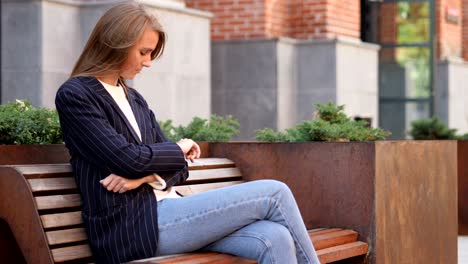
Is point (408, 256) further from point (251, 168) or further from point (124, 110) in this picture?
point (124, 110)

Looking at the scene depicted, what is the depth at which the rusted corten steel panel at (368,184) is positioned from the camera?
545 cm

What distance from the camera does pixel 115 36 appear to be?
4.38 meters

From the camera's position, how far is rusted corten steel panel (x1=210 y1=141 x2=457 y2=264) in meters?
5.45

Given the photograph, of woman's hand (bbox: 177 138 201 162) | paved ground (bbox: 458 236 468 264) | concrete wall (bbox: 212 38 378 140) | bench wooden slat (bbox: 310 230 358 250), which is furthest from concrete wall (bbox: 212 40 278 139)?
woman's hand (bbox: 177 138 201 162)

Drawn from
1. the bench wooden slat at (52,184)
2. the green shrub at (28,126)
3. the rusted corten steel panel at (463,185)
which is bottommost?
the rusted corten steel panel at (463,185)

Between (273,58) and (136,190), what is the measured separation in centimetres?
811

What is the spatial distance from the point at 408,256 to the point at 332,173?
2.12ft

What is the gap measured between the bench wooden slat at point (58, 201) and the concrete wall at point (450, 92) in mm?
13502

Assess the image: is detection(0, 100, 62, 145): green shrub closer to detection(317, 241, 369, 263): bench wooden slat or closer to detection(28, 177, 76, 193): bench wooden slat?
detection(28, 177, 76, 193): bench wooden slat

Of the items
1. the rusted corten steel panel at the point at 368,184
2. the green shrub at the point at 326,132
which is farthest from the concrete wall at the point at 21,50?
the rusted corten steel panel at the point at 368,184

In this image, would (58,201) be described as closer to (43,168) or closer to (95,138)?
(43,168)

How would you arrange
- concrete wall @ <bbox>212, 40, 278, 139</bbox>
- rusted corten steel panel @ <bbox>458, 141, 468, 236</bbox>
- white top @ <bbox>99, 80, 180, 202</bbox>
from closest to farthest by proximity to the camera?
white top @ <bbox>99, 80, 180, 202</bbox> < rusted corten steel panel @ <bbox>458, 141, 468, 236</bbox> < concrete wall @ <bbox>212, 40, 278, 139</bbox>

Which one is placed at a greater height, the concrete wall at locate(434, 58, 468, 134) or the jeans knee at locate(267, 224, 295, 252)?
the concrete wall at locate(434, 58, 468, 134)

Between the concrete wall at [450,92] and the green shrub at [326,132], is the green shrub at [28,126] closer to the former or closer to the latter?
the green shrub at [326,132]
